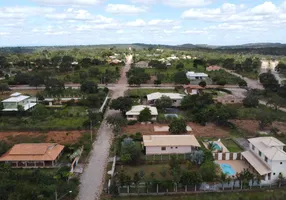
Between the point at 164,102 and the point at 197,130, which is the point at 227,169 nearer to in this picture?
the point at 197,130

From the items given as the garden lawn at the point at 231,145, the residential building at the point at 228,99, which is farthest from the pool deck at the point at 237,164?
the residential building at the point at 228,99

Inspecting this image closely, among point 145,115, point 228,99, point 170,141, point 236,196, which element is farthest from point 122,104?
point 236,196

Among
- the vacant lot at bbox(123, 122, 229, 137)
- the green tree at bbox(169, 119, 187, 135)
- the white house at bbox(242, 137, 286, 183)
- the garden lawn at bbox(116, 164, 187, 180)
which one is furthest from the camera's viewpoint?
the vacant lot at bbox(123, 122, 229, 137)

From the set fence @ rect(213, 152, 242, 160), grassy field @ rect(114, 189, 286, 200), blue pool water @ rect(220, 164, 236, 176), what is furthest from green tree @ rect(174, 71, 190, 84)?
grassy field @ rect(114, 189, 286, 200)

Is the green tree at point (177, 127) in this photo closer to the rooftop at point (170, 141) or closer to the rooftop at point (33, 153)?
the rooftop at point (170, 141)

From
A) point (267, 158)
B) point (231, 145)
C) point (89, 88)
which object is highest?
point (89, 88)

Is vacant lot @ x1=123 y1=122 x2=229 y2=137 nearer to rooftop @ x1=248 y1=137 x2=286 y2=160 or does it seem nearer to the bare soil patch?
the bare soil patch
